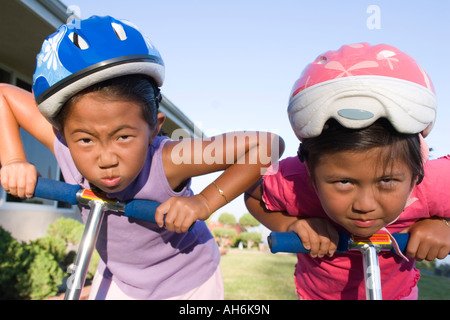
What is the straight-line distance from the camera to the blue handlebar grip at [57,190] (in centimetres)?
232

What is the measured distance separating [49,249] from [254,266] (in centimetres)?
710

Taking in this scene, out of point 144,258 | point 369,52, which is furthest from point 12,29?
point 369,52

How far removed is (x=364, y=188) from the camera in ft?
6.42

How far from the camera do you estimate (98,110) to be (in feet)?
7.14

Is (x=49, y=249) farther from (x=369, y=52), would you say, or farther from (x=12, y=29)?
(x=369, y=52)

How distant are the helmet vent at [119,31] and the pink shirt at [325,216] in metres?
1.25

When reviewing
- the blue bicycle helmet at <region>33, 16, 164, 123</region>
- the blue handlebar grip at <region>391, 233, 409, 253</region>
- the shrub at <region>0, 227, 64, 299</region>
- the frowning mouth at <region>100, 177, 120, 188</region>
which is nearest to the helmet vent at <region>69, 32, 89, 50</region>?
the blue bicycle helmet at <region>33, 16, 164, 123</region>

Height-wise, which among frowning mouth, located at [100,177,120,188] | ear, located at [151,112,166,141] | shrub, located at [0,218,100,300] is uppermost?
ear, located at [151,112,166,141]

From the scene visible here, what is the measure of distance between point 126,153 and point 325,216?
50.6 inches

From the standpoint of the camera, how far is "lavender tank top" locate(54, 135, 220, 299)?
2.80 meters

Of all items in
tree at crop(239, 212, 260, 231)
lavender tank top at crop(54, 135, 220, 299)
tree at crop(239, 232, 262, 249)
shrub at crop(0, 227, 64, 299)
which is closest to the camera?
lavender tank top at crop(54, 135, 220, 299)

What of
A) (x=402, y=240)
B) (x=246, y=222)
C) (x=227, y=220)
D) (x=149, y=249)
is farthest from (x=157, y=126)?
(x=227, y=220)

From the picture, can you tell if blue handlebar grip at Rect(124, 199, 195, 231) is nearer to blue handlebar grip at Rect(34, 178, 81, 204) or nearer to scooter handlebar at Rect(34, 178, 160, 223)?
scooter handlebar at Rect(34, 178, 160, 223)

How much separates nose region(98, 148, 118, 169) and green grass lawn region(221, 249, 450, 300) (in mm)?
6476
